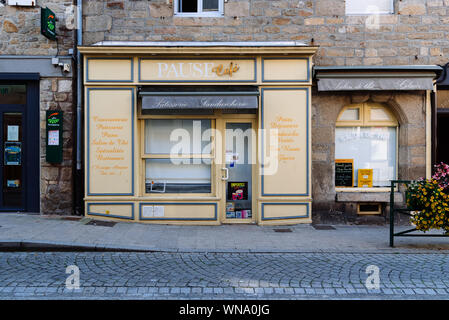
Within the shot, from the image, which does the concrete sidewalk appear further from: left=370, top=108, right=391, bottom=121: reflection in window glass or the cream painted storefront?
left=370, top=108, right=391, bottom=121: reflection in window glass

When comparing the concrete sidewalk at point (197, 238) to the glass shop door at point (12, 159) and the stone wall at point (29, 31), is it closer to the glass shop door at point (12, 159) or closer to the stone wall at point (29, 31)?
the glass shop door at point (12, 159)

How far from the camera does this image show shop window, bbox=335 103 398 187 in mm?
9281

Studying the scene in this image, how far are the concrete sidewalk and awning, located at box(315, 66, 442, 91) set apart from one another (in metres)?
3.18

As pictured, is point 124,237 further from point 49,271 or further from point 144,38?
point 144,38

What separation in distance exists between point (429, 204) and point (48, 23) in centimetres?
842

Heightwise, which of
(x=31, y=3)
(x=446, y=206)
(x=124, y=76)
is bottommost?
(x=446, y=206)

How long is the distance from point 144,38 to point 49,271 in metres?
5.70

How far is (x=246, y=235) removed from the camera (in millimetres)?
7754

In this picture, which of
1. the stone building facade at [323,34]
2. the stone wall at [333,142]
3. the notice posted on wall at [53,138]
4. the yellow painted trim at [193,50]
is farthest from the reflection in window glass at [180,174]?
the stone wall at [333,142]

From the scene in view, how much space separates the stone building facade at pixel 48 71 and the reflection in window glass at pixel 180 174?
186 cm

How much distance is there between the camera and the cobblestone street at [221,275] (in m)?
4.50

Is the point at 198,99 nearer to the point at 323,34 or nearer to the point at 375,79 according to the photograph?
the point at 323,34

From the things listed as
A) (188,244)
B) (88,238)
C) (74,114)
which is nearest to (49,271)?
(88,238)
